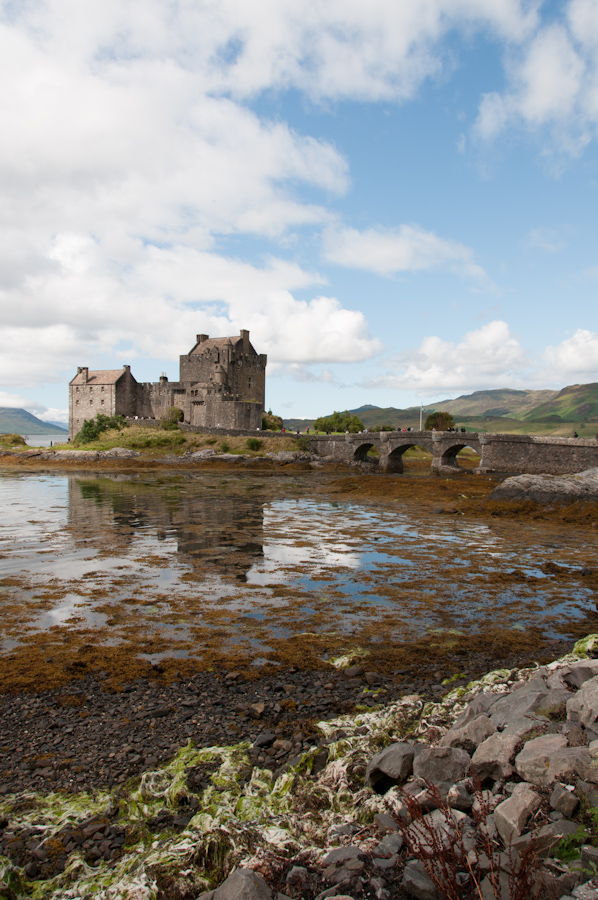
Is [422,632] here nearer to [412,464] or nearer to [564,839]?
[564,839]

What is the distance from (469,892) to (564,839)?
85cm

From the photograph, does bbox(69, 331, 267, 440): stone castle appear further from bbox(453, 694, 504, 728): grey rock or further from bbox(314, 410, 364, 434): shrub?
bbox(453, 694, 504, 728): grey rock

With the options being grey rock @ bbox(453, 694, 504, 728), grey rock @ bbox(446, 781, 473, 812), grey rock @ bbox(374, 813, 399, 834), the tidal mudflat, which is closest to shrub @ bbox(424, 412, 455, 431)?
the tidal mudflat

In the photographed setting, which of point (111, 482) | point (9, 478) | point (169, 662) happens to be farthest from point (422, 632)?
point (9, 478)

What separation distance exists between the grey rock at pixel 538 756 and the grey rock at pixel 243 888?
2517 millimetres

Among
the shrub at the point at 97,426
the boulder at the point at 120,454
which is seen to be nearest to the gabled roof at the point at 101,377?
the shrub at the point at 97,426

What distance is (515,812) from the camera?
14.2ft

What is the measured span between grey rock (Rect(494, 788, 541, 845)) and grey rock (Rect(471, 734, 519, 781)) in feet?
1.79

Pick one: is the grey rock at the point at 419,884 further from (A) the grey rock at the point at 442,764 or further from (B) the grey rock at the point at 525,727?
(B) the grey rock at the point at 525,727

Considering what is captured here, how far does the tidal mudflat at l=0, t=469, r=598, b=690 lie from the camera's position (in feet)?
31.4

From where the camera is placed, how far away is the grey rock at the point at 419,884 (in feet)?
12.9

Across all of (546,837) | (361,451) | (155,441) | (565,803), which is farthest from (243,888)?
(155,441)

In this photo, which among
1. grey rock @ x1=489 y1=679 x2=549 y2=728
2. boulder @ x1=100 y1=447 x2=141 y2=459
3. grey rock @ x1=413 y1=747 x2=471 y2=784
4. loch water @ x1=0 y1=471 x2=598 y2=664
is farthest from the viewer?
boulder @ x1=100 y1=447 x2=141 y2=459

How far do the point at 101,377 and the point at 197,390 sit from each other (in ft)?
58.2
